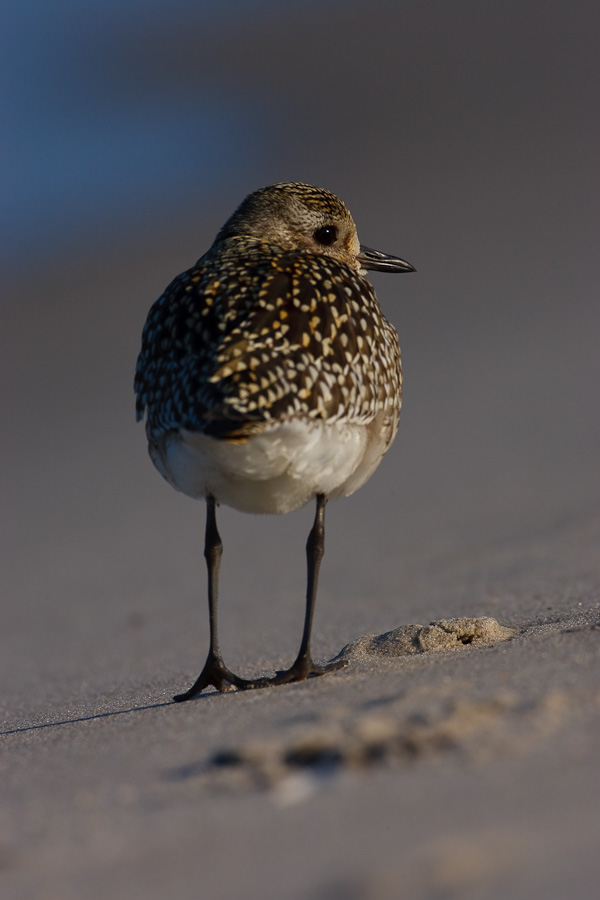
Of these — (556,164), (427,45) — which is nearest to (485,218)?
(556,164)

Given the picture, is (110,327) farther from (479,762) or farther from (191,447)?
(479,762)

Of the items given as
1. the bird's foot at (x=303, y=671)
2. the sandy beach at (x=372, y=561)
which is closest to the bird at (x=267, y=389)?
the bird's foot at (x=303, y=671)

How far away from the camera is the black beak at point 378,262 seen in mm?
5926

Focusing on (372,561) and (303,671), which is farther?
(372,561)

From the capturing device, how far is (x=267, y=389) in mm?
3986

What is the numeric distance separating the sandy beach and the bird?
702mm

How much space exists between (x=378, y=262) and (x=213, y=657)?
7.71ft

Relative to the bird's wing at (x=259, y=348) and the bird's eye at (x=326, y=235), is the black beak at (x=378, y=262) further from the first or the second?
the bird's wing at (x=259, y=348)

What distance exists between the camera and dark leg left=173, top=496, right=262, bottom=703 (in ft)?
14.8

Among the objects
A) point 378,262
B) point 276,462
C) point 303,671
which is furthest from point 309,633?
point 378,262

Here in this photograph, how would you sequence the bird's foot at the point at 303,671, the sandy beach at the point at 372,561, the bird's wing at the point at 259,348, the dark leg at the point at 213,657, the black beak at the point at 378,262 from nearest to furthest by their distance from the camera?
the sandy beach at the point at 372,561 → the bird's wing at the point at 259,348 → the bird's foot at the point at 303,671 → the dark leg at the point at 213,657 → the black beak at the point at 378,262

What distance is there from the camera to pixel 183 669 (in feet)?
18.1

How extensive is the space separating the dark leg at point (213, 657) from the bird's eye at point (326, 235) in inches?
63.8

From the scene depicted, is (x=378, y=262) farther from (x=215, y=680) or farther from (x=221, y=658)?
(x=215, y=680)
